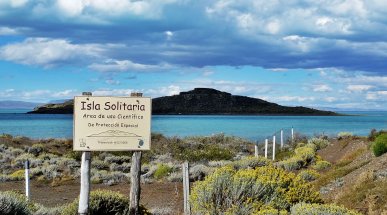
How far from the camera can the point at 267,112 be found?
169 meters

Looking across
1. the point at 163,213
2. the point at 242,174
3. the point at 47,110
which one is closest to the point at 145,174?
the point at 163,213

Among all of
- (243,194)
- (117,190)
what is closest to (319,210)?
(243,194)

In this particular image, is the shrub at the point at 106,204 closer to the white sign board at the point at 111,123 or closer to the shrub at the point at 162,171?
the white sign board at the point at 111,123

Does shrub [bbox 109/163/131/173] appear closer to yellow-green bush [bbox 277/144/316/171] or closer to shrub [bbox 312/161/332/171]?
yellow-green bush [bbox 277/144/316/171]

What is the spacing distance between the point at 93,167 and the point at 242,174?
1823 cm

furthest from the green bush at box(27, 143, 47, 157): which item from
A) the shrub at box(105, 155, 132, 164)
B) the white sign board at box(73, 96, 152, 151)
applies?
the white sign board at box(73, 96, 152, 151)

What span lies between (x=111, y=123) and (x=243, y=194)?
256 centimetres

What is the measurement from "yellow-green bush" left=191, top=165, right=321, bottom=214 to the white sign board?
4.34ft

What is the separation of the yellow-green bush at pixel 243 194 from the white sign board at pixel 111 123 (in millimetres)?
1322

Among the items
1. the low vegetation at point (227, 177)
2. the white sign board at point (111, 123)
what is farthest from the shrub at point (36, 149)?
the white sign board at point (111, 123)

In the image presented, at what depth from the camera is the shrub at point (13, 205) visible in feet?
34.1

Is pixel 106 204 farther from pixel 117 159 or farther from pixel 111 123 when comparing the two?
pixel 117 159

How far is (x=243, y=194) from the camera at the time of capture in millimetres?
10055

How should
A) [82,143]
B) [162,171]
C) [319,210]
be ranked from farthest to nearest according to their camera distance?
1. [162,171]
2. [82,143]
3. [319,210]
